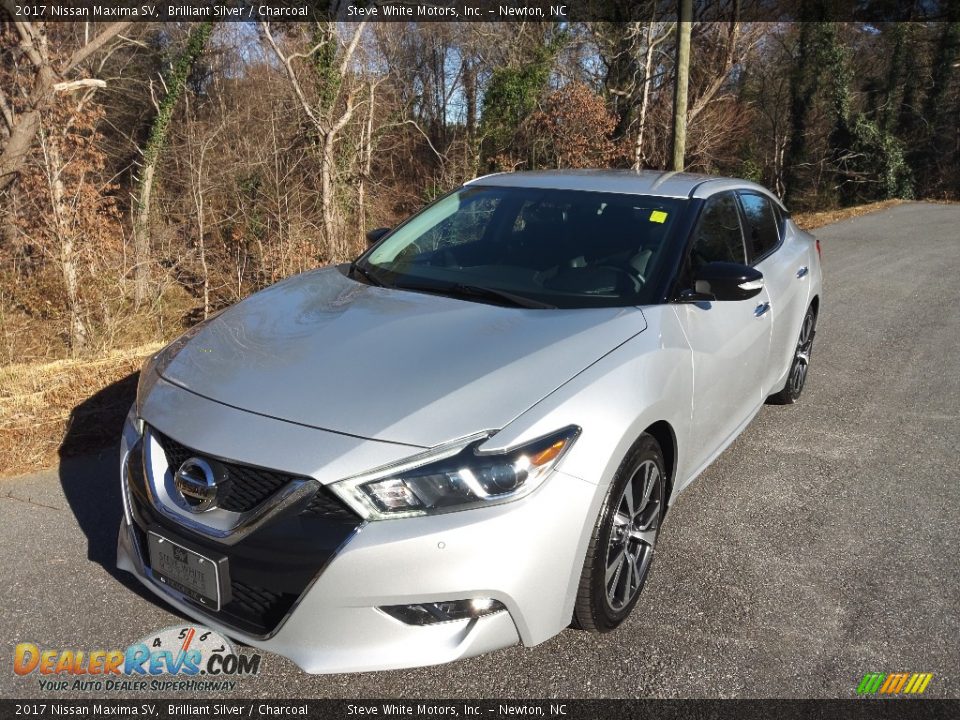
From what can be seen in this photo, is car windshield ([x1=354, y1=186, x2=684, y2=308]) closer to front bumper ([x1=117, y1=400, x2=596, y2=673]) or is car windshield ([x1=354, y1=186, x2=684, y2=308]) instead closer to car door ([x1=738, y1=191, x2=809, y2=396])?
car door ([x1=738, y1=191, x2=809, y2=396])

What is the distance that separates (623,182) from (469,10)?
79.4 feet

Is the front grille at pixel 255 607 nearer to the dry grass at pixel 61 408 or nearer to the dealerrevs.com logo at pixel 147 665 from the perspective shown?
the dealerrevs.com logo at pixel 147 665

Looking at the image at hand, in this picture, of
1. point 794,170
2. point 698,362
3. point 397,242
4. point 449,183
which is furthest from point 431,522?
point 794,170

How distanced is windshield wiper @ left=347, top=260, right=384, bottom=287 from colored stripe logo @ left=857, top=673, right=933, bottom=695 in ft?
8.21

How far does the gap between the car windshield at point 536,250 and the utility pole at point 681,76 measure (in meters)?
10.0

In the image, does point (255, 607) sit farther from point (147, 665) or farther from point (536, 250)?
point (536, 250)

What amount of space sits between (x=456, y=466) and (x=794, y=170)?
114 feet

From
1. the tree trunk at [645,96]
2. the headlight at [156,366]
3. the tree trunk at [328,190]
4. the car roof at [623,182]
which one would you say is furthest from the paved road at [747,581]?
the tree trunk at [645,96]

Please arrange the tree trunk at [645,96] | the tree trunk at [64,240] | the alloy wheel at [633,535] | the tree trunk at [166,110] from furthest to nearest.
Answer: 1. the tree trunk at [645,96]
2. the tree trunk at [166,110]
3. the tree trunk at [64,240]
4. the alloy wheel at [633,535]

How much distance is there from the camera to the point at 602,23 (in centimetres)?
2355

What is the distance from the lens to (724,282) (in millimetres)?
3242

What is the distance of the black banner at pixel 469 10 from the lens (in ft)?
59.3

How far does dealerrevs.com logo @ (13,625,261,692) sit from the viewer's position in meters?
2.57

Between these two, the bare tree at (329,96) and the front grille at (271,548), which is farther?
the bare tree at (329,96)
